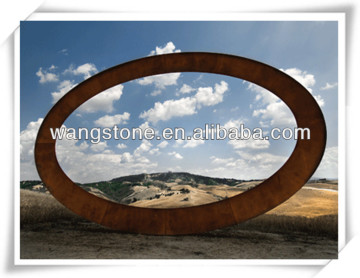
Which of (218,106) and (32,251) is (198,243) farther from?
(32,251)

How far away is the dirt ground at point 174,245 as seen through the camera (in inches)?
124

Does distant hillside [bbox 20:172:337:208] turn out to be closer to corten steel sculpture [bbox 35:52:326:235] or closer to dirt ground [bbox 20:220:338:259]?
corten steel sculpture [bbox 35:52:326:235]

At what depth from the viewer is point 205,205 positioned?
10.5ft

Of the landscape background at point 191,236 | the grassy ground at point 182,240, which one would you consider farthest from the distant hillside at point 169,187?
the grassy ground at point 182,240

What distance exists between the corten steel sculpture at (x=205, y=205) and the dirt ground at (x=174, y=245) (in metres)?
0.10

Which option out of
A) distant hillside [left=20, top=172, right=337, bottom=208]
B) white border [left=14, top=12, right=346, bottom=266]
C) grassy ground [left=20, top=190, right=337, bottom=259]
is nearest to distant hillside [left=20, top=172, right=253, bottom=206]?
distant hillside [left=20, top=172, right=337, bottom=208]

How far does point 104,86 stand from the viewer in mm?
3262

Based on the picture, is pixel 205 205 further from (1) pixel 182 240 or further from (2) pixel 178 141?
(2) pixel 178 141

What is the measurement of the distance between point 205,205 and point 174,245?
54 centimetres

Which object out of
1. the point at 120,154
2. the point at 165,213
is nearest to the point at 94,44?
the point at 120,154

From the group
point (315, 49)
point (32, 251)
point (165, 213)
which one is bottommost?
point (32, 251)
